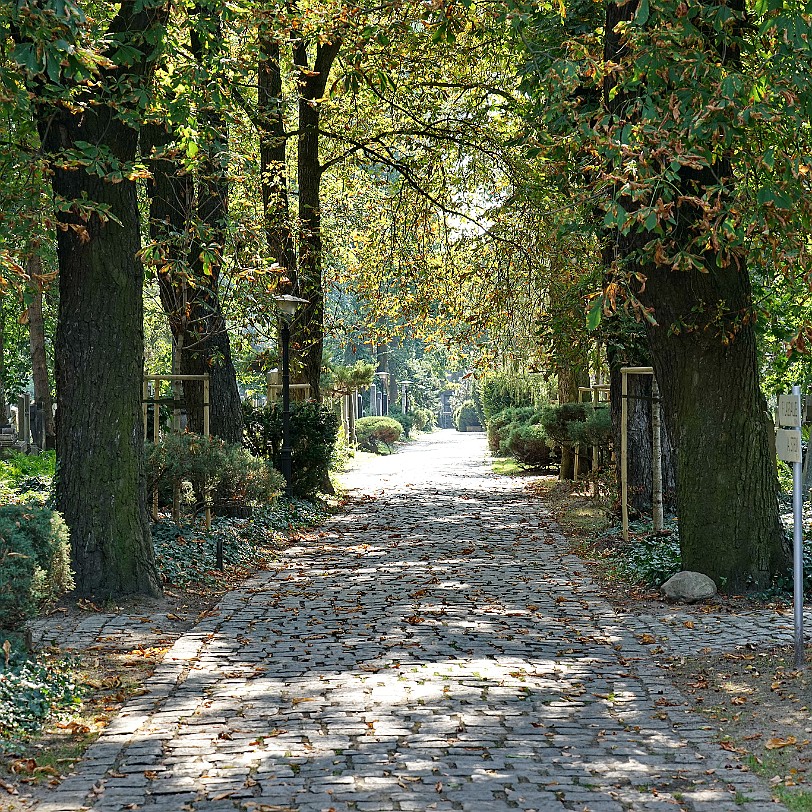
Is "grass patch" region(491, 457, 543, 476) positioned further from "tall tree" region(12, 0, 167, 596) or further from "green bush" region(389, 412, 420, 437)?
"green bush" region(389, 412, 420, 437)

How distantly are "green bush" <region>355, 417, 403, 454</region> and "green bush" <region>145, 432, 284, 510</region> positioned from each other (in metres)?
29.7

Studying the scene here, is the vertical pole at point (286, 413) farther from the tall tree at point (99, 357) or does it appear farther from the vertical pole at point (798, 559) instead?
the vertical pole at point (798, 559)

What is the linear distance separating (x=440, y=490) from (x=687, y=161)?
17.1 m

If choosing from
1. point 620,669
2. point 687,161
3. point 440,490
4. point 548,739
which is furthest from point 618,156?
point 440,490

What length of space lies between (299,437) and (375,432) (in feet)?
90.3

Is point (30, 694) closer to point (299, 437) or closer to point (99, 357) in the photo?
point (99, 357)

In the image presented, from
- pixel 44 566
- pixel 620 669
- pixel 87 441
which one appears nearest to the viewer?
pixel 44 566

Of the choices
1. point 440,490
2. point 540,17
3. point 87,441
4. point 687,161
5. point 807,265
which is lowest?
point 440,490

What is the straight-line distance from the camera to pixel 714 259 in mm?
10242

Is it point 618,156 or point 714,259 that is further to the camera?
point 714,259

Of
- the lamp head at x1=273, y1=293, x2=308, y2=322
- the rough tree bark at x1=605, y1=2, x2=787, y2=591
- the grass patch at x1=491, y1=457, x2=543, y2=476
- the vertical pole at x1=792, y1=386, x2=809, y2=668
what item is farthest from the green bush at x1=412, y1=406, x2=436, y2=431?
the vertical pole at x1=792, y1=386, x2=809, y2=668

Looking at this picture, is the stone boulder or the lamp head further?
the lamp head

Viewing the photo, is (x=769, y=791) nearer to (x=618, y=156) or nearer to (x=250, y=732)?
(x=250, y=732)

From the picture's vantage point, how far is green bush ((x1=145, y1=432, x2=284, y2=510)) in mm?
12453
